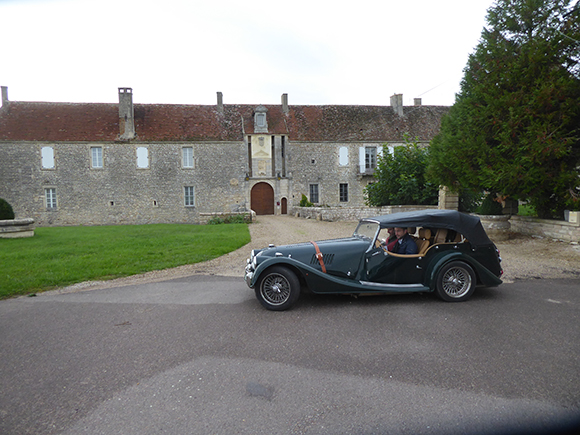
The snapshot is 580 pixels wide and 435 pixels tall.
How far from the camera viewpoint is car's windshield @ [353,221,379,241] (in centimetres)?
541

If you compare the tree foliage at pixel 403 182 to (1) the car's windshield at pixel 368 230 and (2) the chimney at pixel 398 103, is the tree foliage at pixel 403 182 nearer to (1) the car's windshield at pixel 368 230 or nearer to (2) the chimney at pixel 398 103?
(1) the car's windshield at pixel 368 230

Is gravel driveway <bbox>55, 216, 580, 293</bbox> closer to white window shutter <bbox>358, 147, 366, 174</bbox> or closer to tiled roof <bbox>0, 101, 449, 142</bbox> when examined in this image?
white window shutter <bbox>358, 147, 366, 174</bbox>

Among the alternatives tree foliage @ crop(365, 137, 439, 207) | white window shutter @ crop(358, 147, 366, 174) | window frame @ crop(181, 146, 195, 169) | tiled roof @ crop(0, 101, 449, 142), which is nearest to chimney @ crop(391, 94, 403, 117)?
tiled roof @ crop(0, 101, 449, 142)

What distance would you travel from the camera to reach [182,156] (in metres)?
26.8

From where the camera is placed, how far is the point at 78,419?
2.62 meters

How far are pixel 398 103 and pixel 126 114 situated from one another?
21.7 metres

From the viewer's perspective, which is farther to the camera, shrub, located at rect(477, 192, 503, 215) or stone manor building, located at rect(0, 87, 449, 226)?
stone manor building, located at rect(0, 87, 449, 226)

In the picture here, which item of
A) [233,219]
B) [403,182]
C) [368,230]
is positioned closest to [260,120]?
[233,219]

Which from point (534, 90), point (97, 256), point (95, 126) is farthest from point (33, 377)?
point (95, 126)

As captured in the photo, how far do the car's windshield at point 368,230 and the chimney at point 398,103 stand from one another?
26621 millimetres

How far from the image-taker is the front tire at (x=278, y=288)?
4.92m

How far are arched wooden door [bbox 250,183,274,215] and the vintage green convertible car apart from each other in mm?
22659

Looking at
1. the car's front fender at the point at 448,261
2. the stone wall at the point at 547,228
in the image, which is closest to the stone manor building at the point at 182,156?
the stone wall at the point at 547,228

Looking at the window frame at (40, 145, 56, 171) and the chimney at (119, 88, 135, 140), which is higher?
the chimney at (119, 88, 135, 140)
